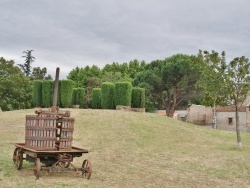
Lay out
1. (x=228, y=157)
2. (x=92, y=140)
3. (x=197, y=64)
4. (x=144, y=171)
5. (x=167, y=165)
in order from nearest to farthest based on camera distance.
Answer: (x=144, y=171), (x=167, y=165), (x=228, y=157), (x=92, y=140), (x=197, y=64)

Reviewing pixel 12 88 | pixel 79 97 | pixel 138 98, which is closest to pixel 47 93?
pixel 79 97

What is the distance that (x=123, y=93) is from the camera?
31.6 metres

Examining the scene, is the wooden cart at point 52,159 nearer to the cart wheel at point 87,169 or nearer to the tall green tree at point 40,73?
the cart wheel at point 87,169

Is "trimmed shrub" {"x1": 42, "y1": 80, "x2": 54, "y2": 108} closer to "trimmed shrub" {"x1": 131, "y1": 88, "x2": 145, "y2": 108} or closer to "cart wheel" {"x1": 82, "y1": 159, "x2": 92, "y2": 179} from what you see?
"trimmed shrub" {"x1": 131, "y1": 88, "x2": 145, "y2": 108}

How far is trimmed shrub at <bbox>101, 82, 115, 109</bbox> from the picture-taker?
107 ft

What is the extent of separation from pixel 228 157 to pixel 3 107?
37004 millimetres

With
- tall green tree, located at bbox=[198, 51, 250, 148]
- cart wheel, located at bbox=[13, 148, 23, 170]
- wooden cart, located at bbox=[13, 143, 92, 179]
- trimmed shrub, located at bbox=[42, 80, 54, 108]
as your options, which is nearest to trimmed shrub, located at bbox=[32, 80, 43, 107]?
trimmed shrub, located at bbox=[42, 80, 54, 108]

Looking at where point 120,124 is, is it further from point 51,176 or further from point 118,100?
→ point 51,176

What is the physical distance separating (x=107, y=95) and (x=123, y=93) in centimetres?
184

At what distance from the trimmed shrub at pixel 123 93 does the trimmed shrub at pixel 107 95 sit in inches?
28.7

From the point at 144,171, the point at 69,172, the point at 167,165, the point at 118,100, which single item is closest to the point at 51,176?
the point at 69,172

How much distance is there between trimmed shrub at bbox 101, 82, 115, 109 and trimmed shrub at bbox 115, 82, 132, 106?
0.73m

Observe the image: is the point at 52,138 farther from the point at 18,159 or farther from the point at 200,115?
the point at 200,115

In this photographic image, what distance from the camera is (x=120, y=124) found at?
2547 centimetres
